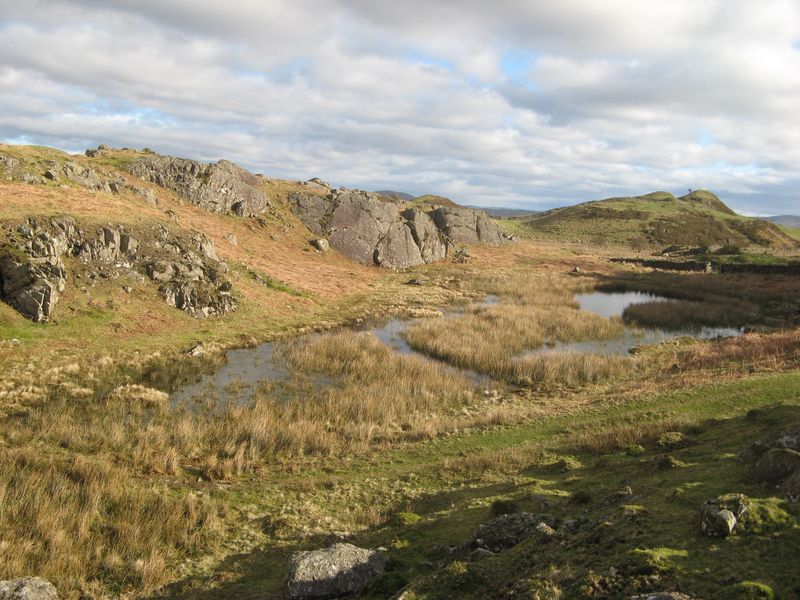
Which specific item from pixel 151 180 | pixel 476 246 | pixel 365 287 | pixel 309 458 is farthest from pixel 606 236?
pixel 309 458

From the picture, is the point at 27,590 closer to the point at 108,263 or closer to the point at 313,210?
the point at 108,263

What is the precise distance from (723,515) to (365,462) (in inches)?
479

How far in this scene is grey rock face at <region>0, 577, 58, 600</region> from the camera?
8383mm

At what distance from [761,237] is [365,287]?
469ft

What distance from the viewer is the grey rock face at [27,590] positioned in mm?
8383

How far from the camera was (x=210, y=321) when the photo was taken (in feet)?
119

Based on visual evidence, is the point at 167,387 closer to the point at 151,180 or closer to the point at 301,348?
the point at 301,348

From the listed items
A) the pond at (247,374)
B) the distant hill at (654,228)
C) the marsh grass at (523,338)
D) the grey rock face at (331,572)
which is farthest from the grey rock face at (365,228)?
the distant hill at (654,228)

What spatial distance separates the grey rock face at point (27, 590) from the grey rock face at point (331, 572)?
408 cm

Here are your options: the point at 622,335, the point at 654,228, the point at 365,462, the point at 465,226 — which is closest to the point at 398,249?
the point at 465,226

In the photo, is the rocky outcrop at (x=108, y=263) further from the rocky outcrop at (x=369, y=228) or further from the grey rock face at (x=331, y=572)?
the rocky outcrop at (x=369, y=228)

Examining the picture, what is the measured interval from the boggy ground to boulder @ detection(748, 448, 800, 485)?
0.36 metres

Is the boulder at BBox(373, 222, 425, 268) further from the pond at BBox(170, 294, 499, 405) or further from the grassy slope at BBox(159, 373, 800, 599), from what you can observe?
the grassy slope at BBox(159, 373, 800, 599)

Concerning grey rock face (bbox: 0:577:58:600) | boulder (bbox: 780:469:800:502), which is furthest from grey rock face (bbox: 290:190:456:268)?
boulder (bbox: 780:469:800:502)
